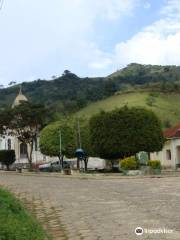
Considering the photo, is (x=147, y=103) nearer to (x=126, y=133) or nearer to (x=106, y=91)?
(x=106, y=91)

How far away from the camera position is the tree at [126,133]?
53.8 m

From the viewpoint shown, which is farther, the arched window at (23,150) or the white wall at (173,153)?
the arched window at (23,150)

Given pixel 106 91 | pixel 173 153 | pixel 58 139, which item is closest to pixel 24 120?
pixel 58 139

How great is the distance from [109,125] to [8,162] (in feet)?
122

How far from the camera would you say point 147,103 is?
10331cm

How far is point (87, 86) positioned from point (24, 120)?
6996cm

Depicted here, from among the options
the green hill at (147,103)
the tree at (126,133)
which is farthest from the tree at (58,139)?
the green hill at (147,103)

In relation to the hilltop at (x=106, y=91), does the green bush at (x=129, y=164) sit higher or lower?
lower

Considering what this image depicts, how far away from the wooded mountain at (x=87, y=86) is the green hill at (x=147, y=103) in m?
2.54

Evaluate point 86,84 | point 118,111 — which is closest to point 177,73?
point 86,84

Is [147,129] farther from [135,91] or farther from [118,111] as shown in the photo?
[135,91]

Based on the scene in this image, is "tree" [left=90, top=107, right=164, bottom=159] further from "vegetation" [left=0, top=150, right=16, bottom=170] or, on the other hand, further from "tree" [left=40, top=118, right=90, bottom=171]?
"vegetation" [left=0, top=150, right=16, bottom=170]

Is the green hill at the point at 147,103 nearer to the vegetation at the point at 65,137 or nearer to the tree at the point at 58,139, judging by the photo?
the vegetation at the point at 65,137

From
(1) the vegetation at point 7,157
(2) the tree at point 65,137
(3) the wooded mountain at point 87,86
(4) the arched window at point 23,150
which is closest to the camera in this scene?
(2) the tree at point 65,137
